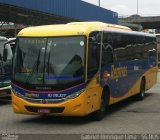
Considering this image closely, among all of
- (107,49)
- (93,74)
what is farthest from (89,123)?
(107,49)

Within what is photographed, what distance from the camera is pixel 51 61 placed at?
13344 mm

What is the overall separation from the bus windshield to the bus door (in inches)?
11.1

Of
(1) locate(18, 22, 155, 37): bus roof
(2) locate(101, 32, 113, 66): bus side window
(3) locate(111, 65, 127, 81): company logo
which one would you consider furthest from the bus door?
(3) locate(111, 65, 127, 81): company logo

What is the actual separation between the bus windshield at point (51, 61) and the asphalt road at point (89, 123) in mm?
1144

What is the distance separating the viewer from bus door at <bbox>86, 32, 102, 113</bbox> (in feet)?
43.7

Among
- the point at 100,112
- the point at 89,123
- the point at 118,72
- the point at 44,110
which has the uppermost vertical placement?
the point at 118,72

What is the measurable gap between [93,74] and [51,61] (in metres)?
1.15

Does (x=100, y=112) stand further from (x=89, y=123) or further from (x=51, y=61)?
(x=51, y=61)

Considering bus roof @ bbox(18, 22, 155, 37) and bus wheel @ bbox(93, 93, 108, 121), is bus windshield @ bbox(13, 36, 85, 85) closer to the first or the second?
bus roof @ bbox(18, 22, 155, 37)

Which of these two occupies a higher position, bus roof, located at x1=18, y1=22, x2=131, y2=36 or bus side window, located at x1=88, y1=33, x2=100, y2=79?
bus roof, located at x1=18, y1=22, x2=131, y2=36

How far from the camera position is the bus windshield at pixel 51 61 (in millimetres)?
13164

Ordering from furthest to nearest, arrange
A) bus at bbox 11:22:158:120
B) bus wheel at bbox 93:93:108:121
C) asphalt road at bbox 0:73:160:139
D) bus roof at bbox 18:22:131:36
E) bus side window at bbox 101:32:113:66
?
bus side window at bbox 101:32:113:66, bus wheel at bbox 93:93:108:121, bus roof at bbox 18:22:131:36, bus at bbox 11:22:158:120, asphalt road at bbox 0:73:160:139

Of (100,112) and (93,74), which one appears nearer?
(93,74)

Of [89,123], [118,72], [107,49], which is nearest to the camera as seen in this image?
[89,123]
